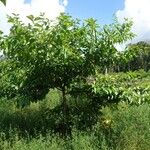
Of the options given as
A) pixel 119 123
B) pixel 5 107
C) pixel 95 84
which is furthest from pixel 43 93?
pixel 5 107

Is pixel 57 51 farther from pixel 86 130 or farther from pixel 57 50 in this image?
pixel 86 130

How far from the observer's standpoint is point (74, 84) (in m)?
8.95

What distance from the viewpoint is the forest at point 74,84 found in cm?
762

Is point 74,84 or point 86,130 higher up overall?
point 74,84

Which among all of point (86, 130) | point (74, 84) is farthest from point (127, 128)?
point (74, 84)

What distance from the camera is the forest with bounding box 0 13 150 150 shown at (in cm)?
762

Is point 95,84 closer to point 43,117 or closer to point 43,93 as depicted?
point 43,93

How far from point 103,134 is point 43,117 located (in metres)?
2.08

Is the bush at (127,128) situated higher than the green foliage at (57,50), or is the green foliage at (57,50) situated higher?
the green foliage at (57,50)

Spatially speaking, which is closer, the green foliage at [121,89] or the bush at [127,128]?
the bush at [127,128]

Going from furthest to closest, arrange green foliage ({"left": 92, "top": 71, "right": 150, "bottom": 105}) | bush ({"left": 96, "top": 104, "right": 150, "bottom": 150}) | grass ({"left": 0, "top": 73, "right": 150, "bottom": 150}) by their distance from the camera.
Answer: green foliage ({"left": 92, "top": 71, "right": 150, "bottom": 105})
bush ({"left": 96, "top": 104, "right": 150, "bottom": 150})
grass ({"left": 0, "top": 73, "right": 150, "bottom": 150})

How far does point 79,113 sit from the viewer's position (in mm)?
8906

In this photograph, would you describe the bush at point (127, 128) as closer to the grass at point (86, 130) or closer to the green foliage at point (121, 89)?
the grass at point (86, 130)

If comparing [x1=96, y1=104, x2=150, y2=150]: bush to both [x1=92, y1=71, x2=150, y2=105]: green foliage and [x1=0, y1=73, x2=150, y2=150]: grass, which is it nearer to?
[x1=0, y1=73, x2=150, y2=150]: grass
